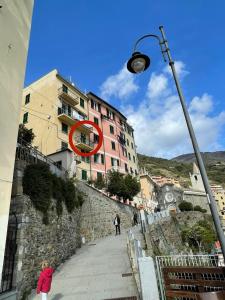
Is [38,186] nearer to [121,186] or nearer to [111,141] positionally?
[121,186]

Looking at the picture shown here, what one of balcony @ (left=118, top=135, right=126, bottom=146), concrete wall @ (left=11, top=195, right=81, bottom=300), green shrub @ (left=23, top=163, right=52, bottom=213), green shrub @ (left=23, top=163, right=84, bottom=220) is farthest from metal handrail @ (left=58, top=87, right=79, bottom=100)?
concrete wall @ (left=11, top=195, right=81, bottom=300)

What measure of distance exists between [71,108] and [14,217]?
2399 cm

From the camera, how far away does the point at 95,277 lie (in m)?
9.90

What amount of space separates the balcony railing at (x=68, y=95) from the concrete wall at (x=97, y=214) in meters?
13.7

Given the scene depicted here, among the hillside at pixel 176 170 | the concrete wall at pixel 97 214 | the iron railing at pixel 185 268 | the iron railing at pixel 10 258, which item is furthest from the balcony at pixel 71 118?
the hillside at pixel 176 170

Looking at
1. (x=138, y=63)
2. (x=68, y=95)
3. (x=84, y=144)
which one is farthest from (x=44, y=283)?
(x=68, y=95)

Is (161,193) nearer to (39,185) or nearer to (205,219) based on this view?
(205,219)

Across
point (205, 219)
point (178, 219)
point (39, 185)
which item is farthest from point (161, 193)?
point (39, 185)

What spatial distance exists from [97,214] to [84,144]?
39.7 ft

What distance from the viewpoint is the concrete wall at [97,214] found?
62.7ft

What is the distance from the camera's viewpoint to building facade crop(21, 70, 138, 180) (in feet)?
94.3

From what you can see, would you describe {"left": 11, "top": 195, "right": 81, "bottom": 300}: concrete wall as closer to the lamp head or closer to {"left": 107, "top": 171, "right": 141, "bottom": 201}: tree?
the lamp head

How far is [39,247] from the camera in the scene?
33.5ft

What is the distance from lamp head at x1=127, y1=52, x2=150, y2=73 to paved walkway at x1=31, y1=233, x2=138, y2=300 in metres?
6.88
